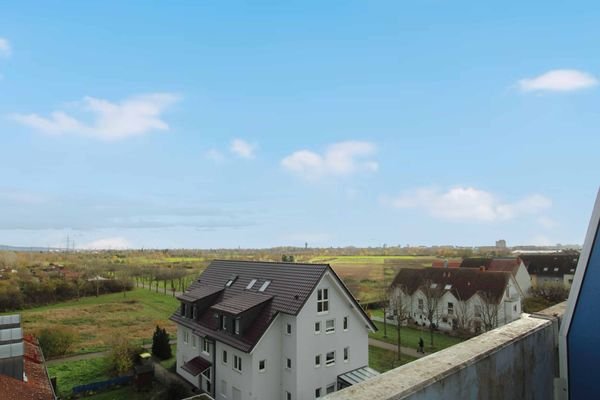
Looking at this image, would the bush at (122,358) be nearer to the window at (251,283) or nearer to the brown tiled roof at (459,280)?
the window at (251,283)

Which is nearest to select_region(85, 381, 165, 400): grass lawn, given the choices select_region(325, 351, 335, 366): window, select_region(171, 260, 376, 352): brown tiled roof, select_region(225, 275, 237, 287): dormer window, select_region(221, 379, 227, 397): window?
select_region(171, 260, 376, 352): brown tiled roof

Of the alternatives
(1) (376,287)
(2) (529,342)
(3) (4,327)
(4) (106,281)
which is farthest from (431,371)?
(4) (106,281)

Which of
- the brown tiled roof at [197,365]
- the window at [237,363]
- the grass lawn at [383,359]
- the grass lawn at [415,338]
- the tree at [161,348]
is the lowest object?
the grass lawn at [415,338]

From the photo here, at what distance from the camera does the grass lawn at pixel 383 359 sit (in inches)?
1031

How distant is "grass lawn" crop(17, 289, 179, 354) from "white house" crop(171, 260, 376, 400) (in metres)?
13.8

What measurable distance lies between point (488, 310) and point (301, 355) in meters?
21.3

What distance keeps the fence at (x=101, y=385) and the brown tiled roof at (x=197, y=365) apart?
4.14 meters

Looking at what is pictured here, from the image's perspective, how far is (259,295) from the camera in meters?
21.4

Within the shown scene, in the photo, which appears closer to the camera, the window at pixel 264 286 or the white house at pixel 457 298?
the window at pixel 264 286

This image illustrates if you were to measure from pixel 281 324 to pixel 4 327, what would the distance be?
1374 centimetres

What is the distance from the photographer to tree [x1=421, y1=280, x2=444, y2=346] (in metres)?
35.9

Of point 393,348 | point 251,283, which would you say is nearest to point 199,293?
point 251,283

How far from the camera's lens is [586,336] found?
4078 millimetres

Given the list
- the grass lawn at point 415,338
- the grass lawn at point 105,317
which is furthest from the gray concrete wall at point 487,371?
the grass lawn at point 105,317
